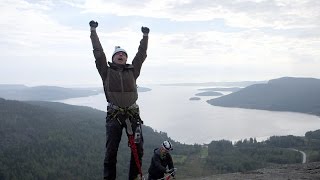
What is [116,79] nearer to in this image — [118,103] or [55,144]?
[118,103]

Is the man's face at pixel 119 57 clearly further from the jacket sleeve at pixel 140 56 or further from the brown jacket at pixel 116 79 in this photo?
the jacket sleeve at pixel 140 56

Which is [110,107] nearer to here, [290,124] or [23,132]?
[23,132]

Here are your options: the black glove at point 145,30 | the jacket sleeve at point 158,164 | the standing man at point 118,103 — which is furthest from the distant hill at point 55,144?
the black glove at point 145,30

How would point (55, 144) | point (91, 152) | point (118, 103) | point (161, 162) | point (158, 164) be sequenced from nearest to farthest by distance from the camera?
point (118, 103) → point (158, 164) → point (161, 162) → point (91, 152) → point (55, 144)

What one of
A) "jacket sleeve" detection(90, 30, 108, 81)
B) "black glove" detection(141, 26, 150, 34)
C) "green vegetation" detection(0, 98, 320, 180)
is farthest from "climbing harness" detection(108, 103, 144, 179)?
"green vegetation" detection(0, 98, 320, 180)

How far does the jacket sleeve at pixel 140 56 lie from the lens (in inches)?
274

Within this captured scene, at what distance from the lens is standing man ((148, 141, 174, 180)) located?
31.7ft

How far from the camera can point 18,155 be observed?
117438 millimetres

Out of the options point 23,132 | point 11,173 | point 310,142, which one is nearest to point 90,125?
point 23,132

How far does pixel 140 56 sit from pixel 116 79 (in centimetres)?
81

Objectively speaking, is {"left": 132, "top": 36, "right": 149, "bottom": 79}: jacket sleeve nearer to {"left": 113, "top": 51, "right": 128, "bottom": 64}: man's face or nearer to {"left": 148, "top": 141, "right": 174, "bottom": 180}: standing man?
{"left": 113, "top": 51, "right": 128, "bottom": 64}: man's face

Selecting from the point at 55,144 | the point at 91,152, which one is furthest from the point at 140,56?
the point at 55,144

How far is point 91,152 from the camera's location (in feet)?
411

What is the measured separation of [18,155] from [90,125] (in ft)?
155
